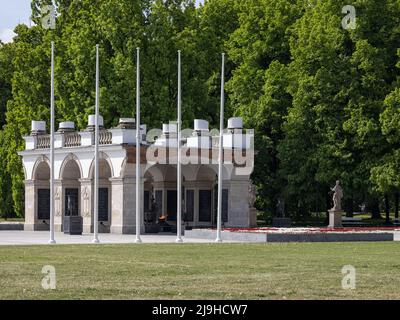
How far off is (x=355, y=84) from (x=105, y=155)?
56.5ft

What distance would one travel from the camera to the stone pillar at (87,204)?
2488 inches

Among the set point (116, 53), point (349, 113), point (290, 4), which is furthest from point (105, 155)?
point (290, 4)

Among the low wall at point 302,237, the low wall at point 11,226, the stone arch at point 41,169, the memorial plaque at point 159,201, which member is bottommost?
the low wall at point 11,226

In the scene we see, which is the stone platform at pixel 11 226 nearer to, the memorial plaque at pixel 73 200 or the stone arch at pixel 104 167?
the memorial plaque at pixel 73 200

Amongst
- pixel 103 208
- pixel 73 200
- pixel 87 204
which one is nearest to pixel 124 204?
pixel 103 208

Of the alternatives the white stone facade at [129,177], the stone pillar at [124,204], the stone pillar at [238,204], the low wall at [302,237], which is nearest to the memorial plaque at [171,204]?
the white stone facade at [129,177]

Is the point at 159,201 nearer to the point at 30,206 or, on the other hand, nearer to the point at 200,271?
the point at 30,206

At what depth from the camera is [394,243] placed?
155 feet

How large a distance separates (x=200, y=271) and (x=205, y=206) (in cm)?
3731

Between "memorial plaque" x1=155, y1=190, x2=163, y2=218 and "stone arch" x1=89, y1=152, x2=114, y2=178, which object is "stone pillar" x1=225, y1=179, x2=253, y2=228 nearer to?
"memorial plaque" x1=155, y1=190, x2=163, y2=218

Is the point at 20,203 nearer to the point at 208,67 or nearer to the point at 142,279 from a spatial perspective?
the point at 208,67

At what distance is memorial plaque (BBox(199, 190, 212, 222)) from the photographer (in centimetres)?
6719

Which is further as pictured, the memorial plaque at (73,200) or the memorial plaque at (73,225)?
the memorial plaque at (73,200)

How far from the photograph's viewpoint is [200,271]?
98.2 feet
